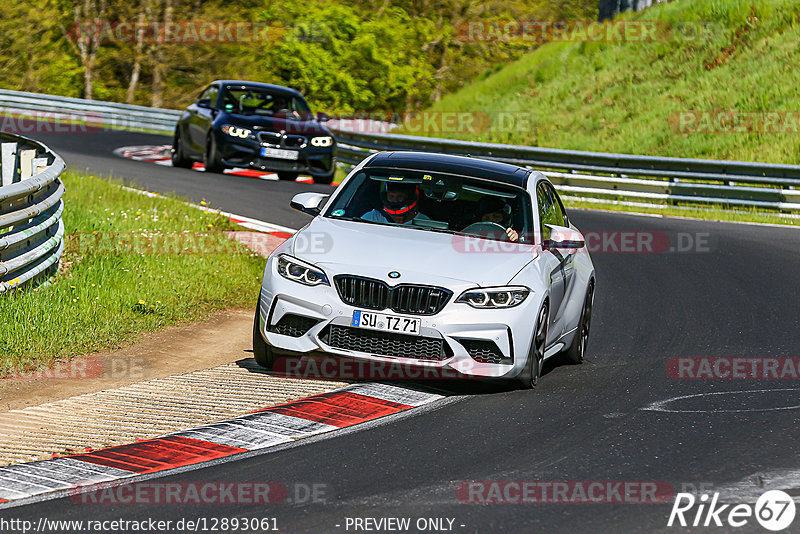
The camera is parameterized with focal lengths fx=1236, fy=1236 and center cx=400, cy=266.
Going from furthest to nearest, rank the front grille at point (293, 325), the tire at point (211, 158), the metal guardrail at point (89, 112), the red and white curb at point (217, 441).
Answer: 1. the metal guardrail at point (89, 112)
2. the tire at point (211, 158)
3. the front grille at point (293, 325)
4. the red and white curb at point (217, 441)

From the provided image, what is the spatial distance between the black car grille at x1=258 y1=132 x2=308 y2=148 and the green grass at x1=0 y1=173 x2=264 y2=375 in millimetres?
5174

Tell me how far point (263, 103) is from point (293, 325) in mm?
15119

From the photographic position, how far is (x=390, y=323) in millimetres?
7672

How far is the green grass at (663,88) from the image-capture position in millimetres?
28781

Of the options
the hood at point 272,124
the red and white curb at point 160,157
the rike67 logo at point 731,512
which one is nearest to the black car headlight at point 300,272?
the rike67 logo at point 731,512

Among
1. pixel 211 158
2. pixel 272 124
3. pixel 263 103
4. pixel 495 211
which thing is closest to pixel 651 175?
pixel 272 124

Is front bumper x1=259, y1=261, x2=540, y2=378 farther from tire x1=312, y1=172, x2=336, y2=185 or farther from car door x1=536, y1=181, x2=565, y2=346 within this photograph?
tire x1=312, y1=172, x2=336, y2=185

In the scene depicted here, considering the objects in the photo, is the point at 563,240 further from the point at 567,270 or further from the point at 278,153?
the point at 278,153

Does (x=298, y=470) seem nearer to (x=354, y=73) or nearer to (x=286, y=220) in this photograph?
(x=286, y=220)

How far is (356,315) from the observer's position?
304 inches

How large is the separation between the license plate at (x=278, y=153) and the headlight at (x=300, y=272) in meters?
13.5

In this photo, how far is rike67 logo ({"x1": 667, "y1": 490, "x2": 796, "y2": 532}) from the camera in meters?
5.27

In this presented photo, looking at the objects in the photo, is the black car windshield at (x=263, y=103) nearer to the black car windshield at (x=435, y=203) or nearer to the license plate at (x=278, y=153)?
the license plate at (x=278, y=153)

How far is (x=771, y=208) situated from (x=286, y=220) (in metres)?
9.26
